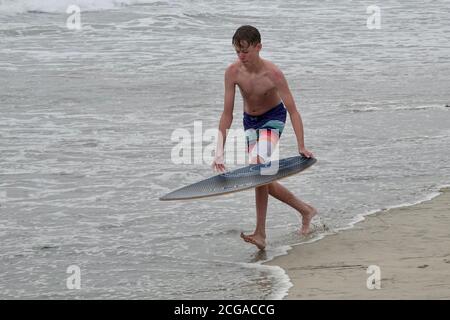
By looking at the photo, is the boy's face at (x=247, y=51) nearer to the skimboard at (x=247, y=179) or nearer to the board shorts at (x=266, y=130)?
the board shorts at (x=266, y=130)

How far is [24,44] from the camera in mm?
18422

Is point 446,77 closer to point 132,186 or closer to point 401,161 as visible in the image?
point 401,161

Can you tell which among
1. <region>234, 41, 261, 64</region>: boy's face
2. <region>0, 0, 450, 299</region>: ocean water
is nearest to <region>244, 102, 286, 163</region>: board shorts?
<region>234, 41, 261, 64</region>: boy's face

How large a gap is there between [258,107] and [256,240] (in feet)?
2.88

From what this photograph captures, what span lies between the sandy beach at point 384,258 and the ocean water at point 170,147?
0.16 m

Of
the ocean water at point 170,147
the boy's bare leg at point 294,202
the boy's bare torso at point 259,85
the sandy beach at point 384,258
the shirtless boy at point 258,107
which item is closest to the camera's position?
the sandy beach at point 384,258

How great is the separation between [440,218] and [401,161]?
7.13 feet

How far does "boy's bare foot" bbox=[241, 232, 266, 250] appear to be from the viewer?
21.1 ft

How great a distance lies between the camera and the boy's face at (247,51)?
6297 millimetres

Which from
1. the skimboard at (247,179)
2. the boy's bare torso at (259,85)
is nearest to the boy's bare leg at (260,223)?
the skimboard at (247,179)

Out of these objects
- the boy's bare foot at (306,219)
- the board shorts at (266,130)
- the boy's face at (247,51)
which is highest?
the boy's face at (247,51)

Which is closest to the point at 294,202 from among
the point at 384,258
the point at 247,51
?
the point at 384,258

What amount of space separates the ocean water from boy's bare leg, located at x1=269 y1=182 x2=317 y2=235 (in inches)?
5.4

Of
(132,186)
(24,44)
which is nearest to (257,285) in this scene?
(132,186)
